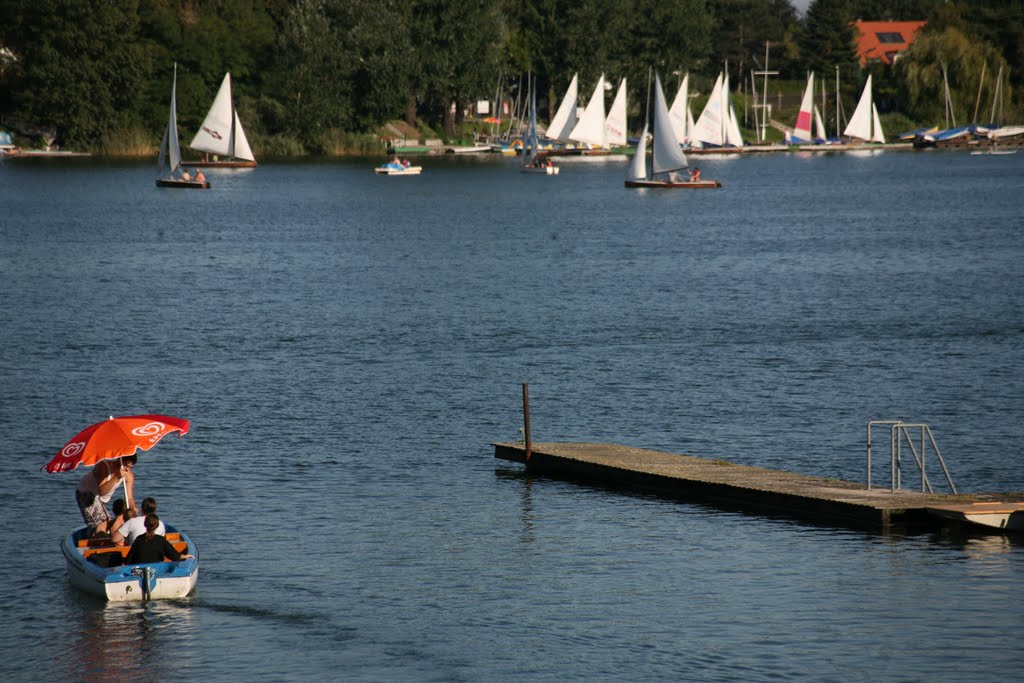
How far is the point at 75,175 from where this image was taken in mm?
148000

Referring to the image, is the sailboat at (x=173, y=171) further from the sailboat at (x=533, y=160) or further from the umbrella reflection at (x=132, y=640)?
the umbrella reflection at (x=132, y=640)

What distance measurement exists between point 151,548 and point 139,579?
549 mm

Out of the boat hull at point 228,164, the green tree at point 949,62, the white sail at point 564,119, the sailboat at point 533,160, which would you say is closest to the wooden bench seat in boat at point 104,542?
the sailboat at point 533,160

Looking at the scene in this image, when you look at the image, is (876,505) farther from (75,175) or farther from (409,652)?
(75,175)

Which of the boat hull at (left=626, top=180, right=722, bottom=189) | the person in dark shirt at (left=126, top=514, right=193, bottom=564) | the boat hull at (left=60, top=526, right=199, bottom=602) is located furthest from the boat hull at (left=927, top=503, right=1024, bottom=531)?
the boat hull at (left=626, top=180, right=722, bottom=189)

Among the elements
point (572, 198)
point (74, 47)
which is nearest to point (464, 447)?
point (572, 198)

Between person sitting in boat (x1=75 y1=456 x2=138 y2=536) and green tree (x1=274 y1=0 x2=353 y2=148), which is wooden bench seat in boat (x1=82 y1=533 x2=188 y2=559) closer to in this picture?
person sitting in boat (x1=75 y1=456 x2=138 y2=536)

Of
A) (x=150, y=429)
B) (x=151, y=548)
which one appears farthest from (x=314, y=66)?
(x=151, y=548)

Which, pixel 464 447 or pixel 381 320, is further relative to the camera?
pixel 381 320

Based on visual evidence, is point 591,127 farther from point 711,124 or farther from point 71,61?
point 71,61

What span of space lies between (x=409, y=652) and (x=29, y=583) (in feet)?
25.3

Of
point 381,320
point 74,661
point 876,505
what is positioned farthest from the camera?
point 381,320

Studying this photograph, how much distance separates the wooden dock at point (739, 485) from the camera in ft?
95.6

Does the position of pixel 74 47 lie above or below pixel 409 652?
above
